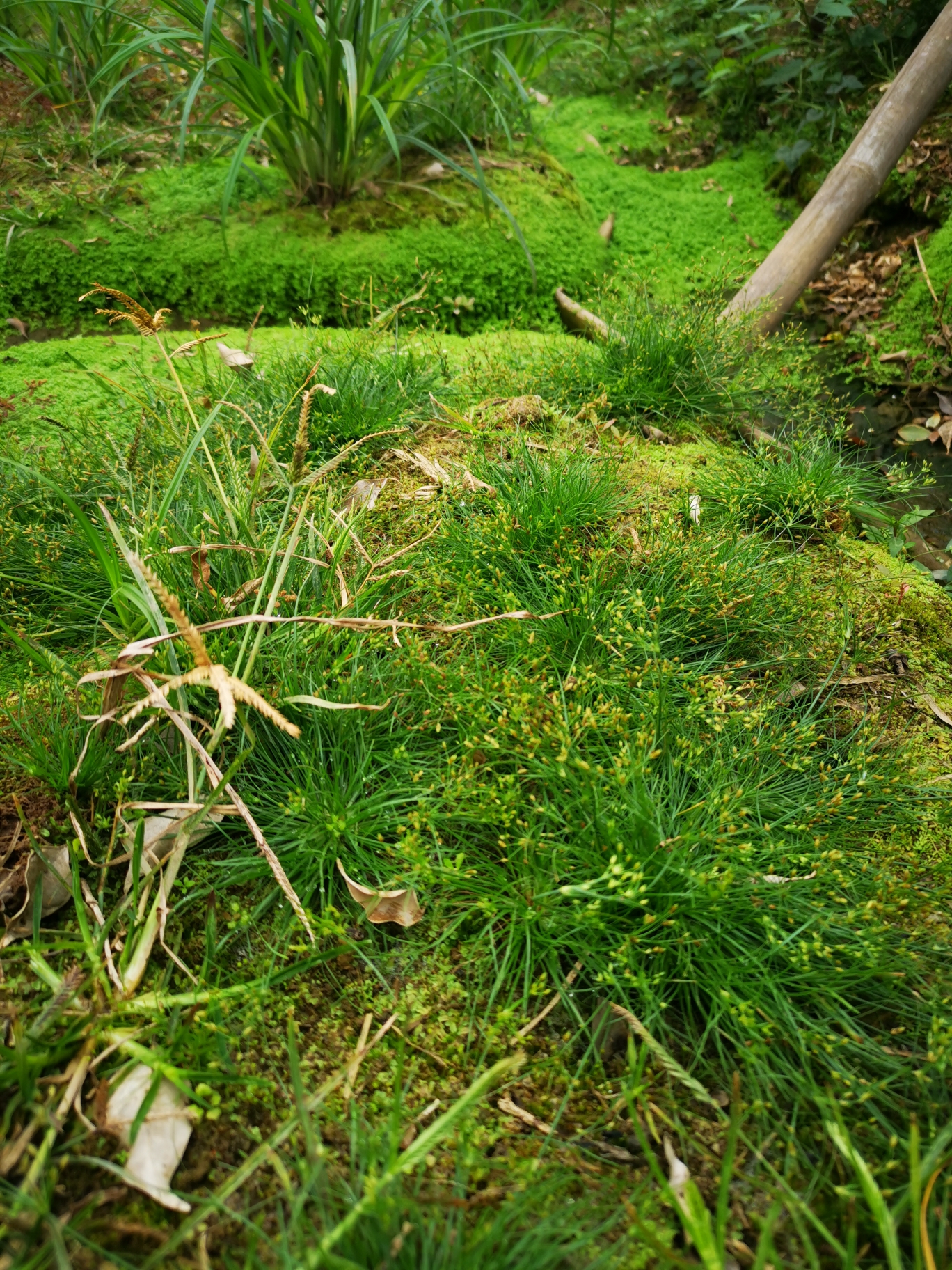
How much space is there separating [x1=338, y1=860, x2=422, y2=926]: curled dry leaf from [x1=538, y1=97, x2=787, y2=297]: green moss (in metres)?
3.73

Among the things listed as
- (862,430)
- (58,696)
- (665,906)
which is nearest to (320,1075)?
(665,906)

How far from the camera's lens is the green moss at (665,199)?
178 inches

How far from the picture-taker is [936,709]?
7.00ft

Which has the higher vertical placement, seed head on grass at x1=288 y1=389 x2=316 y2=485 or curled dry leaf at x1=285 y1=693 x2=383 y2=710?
seed head on grass at x1=288 y1=389 x2=316 y2=485

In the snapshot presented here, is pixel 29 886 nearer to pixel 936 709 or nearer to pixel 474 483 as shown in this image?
pixel 474 483

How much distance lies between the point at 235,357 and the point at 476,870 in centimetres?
223

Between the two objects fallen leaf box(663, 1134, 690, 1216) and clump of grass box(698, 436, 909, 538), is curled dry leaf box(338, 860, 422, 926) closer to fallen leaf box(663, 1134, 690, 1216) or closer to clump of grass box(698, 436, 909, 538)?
fallen leaf box(663, 1134, 690, 1216)

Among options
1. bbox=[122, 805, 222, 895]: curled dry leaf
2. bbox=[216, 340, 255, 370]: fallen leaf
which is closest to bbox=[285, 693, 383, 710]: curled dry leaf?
bbox=[122, 805, 222, 895]: curled dry leaf

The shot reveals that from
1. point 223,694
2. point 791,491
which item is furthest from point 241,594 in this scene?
point 791,491

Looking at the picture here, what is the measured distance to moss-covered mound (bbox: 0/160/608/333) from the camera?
12.3 ft

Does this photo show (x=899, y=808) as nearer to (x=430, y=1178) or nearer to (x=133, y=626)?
(x=430, y=1178)

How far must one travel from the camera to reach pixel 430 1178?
1229mm

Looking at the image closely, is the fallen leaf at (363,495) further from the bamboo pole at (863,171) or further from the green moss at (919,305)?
the green moss at (919,305)

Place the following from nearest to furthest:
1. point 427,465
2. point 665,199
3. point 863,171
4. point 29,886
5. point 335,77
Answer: point 29,886, point 427,465, point 335,77, point 863,171, point 665,199
